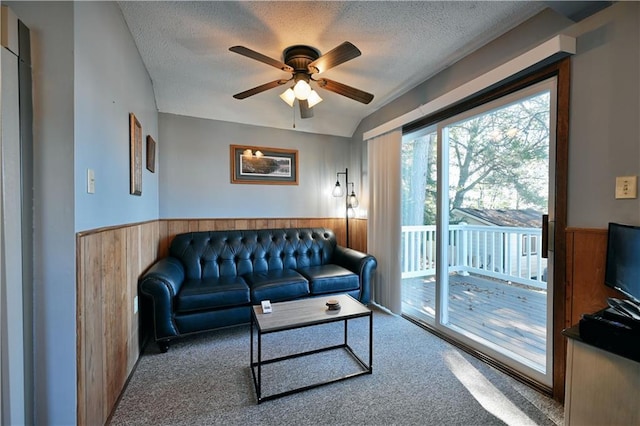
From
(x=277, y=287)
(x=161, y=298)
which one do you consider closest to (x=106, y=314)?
(x=161, y=298)

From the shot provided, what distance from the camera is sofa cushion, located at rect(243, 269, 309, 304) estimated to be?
2.51 meters

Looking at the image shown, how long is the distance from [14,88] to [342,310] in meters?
2.00

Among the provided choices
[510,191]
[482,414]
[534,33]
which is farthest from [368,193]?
[482,414]

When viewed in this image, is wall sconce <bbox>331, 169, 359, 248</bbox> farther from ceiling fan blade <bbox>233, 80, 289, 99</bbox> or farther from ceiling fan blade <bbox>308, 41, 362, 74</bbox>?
ceiling fan blade <bbox>308, 41, 362, 74</bbox>

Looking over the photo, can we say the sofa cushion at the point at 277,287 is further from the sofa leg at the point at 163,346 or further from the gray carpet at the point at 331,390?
the sofa leg at the point at 163,346

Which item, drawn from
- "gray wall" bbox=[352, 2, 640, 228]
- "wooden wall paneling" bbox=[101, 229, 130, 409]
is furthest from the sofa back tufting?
"gray wall" bbox=[352, 2, 640, 228]

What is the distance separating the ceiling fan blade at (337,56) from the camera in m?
1.61

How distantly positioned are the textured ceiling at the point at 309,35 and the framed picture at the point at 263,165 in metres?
0.82

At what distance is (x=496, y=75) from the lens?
1867mm

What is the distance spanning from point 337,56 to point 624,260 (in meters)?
1.84

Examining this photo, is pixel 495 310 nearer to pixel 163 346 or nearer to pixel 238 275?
pixel 238 275

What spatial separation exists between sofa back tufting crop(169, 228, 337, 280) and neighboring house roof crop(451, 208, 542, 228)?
1665 mm

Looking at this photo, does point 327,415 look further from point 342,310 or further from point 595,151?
point 595,151

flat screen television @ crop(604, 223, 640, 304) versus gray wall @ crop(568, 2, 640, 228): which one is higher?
gray wall @ crop(568, 2, 640, 228)
